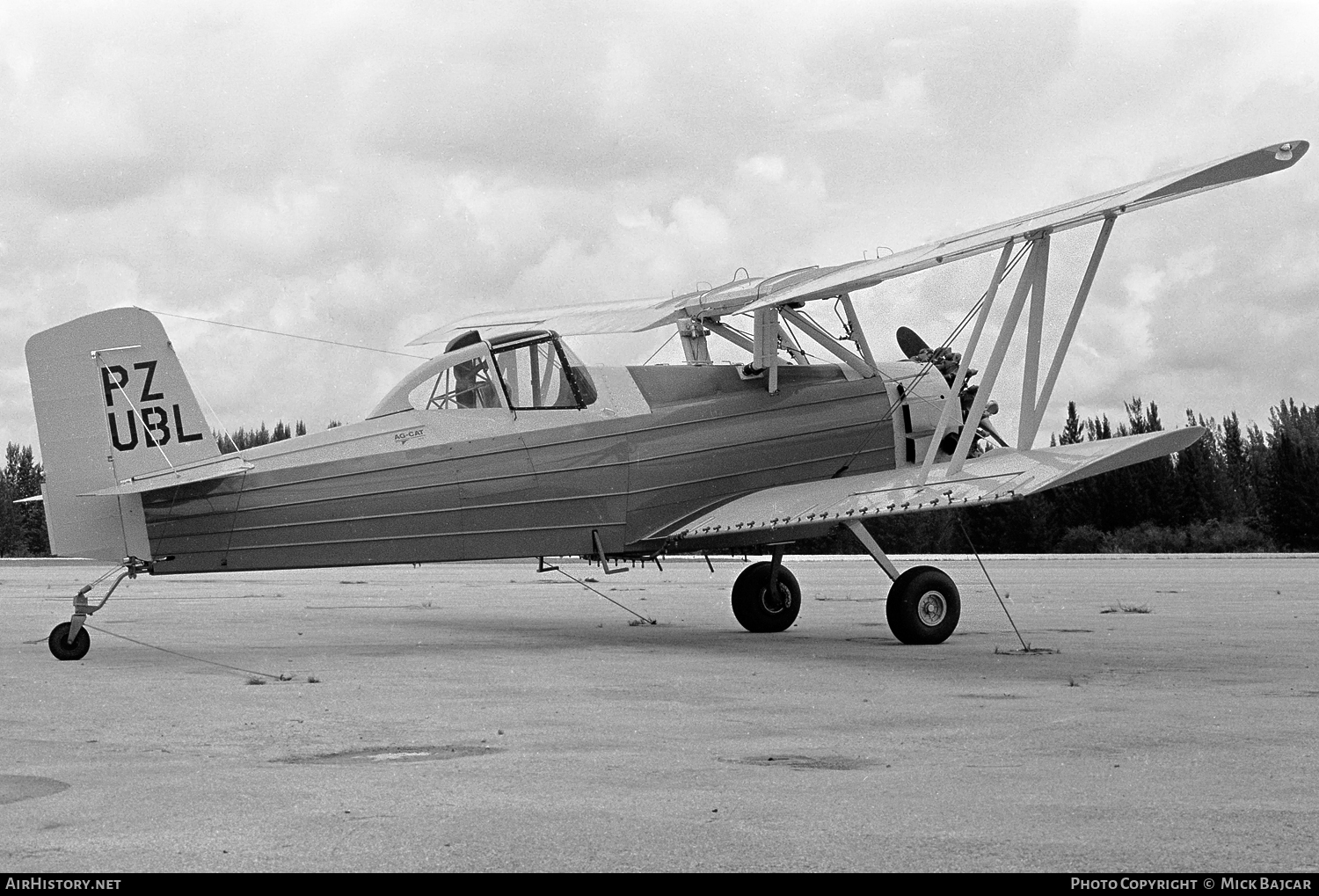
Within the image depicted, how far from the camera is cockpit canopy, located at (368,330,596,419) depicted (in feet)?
44.3

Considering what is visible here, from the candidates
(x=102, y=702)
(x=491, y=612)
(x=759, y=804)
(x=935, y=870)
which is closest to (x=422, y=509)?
(x=102, y=702)

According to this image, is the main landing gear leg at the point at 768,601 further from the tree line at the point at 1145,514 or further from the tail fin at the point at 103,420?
the tree line at the point at 1145,514

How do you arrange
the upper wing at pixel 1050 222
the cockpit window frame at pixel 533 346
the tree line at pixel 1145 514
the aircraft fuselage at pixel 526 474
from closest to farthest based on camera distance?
the upper wing at pixel 1050 222 → the aircraft fuselage at pixel 526 474 → the cockpit window frame at pixel 533 346 → the tree line at pixel 1145 514

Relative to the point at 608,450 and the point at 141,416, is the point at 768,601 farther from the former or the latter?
the point at 141,416

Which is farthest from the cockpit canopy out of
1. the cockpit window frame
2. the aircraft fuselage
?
the aircraft fuselage

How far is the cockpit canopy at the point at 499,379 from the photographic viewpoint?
13516mm

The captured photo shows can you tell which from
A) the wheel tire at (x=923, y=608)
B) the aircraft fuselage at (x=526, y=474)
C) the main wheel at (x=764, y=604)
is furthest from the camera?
the main wheel at (x=764, y=604)

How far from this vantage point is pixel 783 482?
15.1 m

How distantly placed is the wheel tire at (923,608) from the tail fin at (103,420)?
6683 millimetres

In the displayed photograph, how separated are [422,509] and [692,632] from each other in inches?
157

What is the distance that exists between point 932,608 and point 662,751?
7.02m

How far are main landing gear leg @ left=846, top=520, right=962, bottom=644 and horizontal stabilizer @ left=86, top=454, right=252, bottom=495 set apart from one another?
225 inches

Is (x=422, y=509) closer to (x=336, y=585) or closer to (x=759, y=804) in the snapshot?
(x=759, y=804)

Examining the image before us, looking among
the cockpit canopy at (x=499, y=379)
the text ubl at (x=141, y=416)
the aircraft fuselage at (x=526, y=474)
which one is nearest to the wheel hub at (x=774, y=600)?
the aircraft fuselage at (x=526, y=474)
